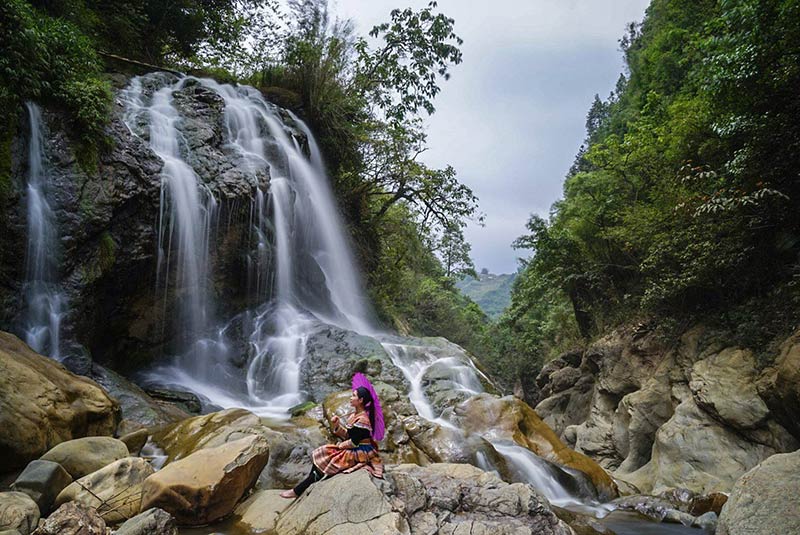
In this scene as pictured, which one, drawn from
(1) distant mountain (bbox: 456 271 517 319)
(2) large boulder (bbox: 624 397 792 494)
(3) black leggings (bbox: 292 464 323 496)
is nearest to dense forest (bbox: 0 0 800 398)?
(2) large boulder (bbox: 624 397 792 494)

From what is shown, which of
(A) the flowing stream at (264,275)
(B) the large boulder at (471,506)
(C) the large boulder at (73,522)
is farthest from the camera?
(A) the flowing stream at (264,275)

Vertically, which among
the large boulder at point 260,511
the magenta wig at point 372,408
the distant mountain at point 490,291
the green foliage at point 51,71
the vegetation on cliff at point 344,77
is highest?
the distant mountain at point 490,291

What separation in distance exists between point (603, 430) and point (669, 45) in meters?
19.6

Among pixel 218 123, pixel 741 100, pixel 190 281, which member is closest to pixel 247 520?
pixel 190 281

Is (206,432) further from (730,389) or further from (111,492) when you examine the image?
(730,389)

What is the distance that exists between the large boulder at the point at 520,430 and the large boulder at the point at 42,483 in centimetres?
707

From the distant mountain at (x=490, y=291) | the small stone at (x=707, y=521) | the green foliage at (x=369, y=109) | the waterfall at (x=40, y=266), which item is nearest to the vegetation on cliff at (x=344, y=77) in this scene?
the green foliage at (x=369, y=109)

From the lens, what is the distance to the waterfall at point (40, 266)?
7883 millimetres

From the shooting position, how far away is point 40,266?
26.8ft

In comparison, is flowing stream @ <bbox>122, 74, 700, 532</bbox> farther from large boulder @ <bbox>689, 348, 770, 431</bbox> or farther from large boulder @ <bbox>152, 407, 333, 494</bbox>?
large boulder @ <bbox>689, 348, 770, 431</bbox>

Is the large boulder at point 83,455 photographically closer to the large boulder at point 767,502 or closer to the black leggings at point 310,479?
the black leggings at point 310,479

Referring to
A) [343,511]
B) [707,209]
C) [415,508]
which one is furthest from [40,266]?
[707,209]

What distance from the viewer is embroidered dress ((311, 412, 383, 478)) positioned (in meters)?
4.33

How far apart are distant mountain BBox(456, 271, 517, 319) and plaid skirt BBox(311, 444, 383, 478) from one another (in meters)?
120
